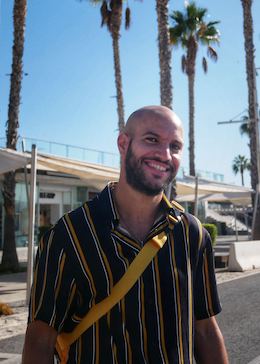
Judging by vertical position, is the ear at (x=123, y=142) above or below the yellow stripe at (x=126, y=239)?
above

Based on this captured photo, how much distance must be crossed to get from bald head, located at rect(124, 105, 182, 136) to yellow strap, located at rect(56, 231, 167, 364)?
16.9 inches

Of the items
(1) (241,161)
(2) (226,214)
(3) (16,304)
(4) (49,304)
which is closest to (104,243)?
(4) (49,304)

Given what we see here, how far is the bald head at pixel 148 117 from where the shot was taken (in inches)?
65.9

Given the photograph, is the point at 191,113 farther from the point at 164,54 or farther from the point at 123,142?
the point at 123,142

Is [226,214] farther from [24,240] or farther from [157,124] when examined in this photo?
[157,124]

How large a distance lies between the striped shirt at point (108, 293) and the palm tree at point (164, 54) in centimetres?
1227

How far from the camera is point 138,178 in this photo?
1656mm

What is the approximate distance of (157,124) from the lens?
166 cm

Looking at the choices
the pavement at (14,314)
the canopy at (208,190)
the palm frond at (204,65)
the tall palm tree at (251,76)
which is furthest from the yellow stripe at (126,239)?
the palm frond at (204,65)

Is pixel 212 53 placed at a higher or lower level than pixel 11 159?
higher

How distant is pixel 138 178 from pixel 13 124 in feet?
39.9

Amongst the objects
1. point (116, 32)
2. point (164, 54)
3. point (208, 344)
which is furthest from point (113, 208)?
point (116, 32)

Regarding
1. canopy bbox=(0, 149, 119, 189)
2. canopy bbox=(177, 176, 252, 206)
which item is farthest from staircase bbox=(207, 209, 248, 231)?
canopy bbox=(0, 149, 119, 189)

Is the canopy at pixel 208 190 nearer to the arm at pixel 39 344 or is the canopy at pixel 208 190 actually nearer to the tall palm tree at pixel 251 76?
the tall palm tree at pixel 251 76
